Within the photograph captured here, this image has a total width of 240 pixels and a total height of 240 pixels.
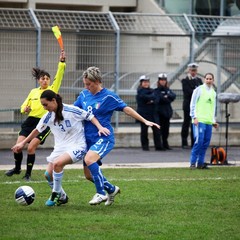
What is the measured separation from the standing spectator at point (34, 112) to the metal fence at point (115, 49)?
614 centimetres

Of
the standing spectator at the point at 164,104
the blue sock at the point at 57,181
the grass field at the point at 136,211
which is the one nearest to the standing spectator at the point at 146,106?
the standing spectator at the point at 164,104

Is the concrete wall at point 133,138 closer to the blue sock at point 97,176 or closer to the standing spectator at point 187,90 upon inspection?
the standing spectator at point 187,90

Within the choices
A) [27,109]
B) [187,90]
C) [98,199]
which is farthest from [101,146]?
[187,90]

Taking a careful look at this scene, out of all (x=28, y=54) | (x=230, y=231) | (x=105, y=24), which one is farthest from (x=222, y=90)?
(x=230, y=231)

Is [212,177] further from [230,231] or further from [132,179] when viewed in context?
[230,231]

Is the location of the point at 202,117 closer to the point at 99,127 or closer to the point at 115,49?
the point at 115,49

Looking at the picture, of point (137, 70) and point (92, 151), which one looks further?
point (137, 70)

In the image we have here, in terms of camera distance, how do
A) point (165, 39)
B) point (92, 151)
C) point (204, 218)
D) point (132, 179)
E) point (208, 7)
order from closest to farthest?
point (204, 218) → point (92, 151) → point (132, 179) → point (165, 39) → point (208, 7)

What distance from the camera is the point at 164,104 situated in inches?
938

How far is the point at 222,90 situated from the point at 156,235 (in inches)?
602

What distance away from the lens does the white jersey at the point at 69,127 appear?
1278 cm

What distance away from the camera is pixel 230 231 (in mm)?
10891

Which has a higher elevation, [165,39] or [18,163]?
[165,39]

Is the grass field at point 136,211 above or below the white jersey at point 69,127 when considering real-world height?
below
